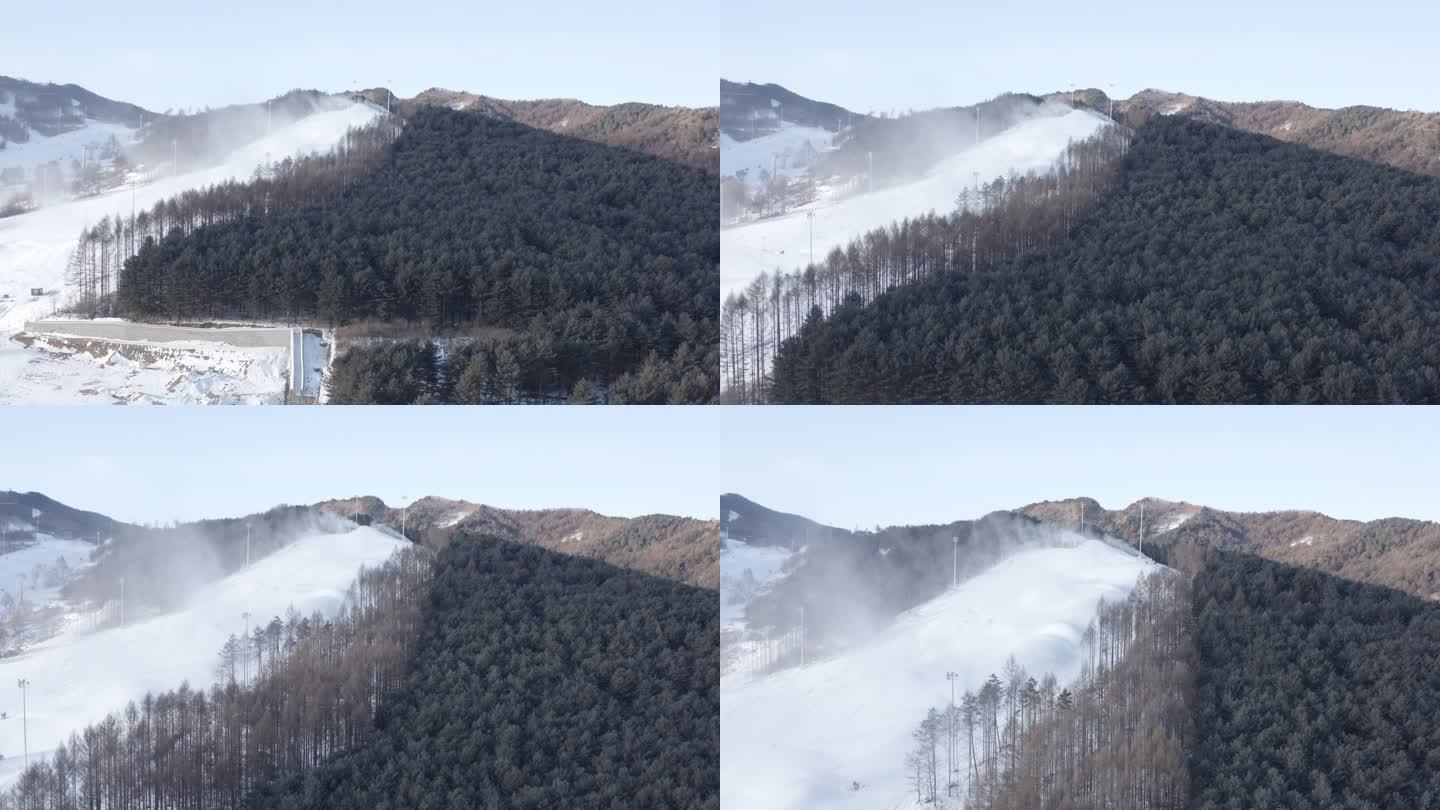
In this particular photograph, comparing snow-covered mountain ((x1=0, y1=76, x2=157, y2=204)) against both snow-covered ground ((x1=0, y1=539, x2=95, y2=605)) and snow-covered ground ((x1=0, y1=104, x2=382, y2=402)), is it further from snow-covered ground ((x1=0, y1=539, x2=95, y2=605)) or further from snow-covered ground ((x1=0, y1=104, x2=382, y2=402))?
snow-covered ground ((x1=0, y1=539, x2=95, y2=605))

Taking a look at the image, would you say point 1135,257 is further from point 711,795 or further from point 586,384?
point 711,795

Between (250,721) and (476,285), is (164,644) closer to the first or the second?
(250,721)

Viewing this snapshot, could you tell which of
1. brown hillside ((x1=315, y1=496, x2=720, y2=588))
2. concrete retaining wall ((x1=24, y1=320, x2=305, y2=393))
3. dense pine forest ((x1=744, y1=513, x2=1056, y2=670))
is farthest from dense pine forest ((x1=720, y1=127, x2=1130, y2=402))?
concrete retaining wall ((x1=24, y1=320, x2=305, y2=393))

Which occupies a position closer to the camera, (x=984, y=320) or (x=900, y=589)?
(x=984, y=320)

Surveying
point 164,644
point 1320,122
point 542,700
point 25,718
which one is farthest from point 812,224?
point 25,718

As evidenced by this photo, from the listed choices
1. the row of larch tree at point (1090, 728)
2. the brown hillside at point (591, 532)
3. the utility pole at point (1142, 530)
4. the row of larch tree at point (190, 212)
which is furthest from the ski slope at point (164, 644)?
the utility pole at point (1142, 530)

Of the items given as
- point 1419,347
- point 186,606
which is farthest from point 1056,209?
point 186,606

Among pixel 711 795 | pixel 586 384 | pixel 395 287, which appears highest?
pixel 395 287
